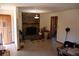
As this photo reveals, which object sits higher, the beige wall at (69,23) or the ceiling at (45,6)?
the ceiling at (45,6)

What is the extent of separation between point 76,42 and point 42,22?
11.2 feet

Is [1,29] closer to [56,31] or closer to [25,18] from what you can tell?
[25,18]

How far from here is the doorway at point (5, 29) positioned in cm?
567

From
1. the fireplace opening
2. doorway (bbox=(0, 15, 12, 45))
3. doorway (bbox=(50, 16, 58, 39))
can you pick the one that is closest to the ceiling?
doorway (bbox=(0, 15, 12, 45))

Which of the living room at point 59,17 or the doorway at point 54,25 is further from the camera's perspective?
the doorway at point 54,25

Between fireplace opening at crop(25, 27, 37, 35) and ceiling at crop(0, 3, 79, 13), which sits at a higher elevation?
ceiling at crop(0, 3, 79, 13)

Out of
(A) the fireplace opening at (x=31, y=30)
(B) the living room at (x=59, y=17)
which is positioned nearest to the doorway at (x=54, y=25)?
(B) the living room at (x=59, y=17)

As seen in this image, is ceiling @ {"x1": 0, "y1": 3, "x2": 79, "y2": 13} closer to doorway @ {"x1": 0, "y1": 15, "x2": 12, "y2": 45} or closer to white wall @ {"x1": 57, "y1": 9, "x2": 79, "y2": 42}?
white wall @ {"x1": 57, "y1": 9, "x2": 79, "y2": 42}

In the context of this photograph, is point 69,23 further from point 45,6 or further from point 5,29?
point 5,29

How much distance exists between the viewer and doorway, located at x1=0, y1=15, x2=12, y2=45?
567cm

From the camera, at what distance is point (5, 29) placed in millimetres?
5789

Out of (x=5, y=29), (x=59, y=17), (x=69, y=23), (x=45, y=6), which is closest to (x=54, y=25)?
(x=59, y=17)

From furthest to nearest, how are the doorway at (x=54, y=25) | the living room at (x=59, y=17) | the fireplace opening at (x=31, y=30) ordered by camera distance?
the fireplace opening at (x=31, y=30) → the doorway at (x=54, y=25) → the living room at (x=59, y=17)

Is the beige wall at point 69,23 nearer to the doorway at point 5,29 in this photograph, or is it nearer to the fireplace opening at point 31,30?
the fireplace opening at point 31,30
